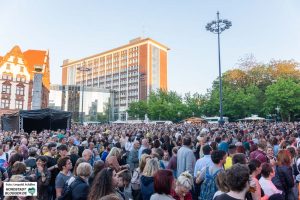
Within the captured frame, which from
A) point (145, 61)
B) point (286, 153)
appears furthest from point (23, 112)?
point (145, 61)

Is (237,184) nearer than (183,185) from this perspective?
Yes

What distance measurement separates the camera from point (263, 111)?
56000mm

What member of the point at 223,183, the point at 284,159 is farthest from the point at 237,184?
the point at 284,159

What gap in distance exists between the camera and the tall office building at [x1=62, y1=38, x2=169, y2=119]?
12056 centimetres

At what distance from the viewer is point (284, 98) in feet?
169

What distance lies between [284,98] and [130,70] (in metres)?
85.4

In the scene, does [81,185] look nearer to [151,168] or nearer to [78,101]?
[151,168]

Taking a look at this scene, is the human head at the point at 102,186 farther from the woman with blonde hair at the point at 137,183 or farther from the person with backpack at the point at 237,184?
the woman with blonde hair at the point at 137,183

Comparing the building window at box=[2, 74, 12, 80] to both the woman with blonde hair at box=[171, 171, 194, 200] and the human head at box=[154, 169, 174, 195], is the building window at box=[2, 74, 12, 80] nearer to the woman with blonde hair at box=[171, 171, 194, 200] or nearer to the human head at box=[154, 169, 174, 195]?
the woman with blonde hair at box=[171, 171, 194, 200]

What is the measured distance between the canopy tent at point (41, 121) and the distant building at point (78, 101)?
9780 centimetres

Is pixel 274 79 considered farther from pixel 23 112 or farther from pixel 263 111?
pixel 23 112

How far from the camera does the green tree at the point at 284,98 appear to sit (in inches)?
2026

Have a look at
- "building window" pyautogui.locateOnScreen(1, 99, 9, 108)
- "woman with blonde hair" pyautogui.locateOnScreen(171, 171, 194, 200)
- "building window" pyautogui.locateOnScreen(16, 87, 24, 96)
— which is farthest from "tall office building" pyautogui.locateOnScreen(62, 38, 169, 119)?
"woman with blonde hair" pyautogui.locateOnScreen(171, 171, 194, 200)

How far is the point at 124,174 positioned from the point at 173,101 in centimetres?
6934
